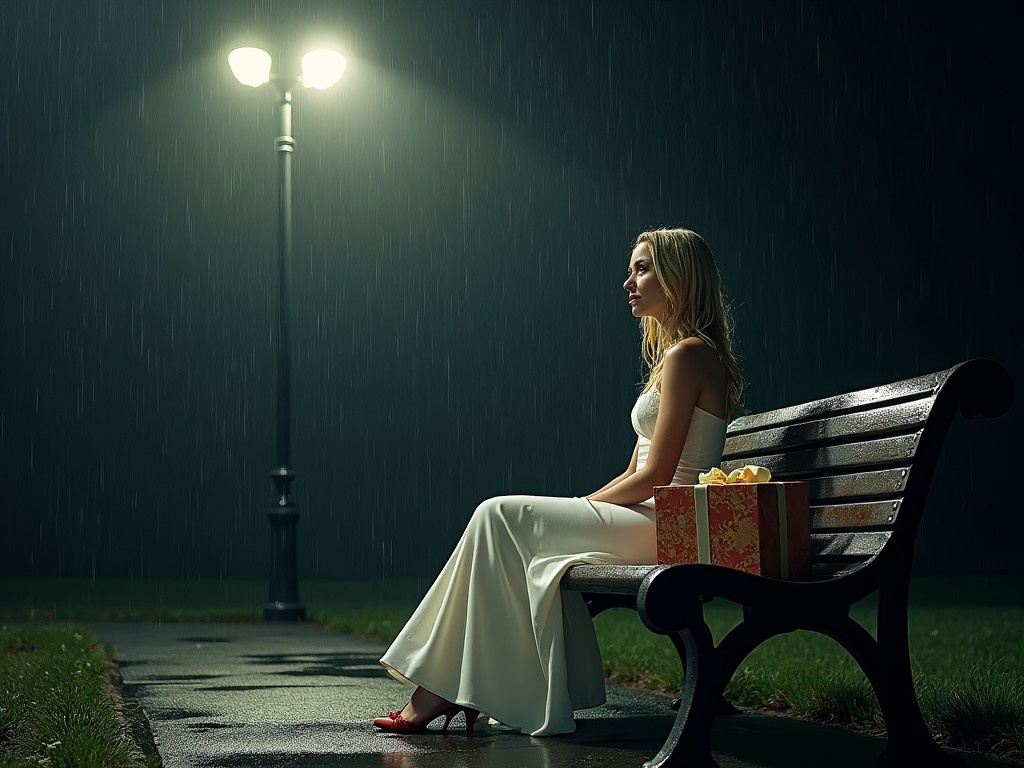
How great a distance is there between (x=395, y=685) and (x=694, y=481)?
2.16 m

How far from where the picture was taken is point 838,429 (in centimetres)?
379

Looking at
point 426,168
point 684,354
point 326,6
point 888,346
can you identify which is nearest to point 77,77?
point 326,6

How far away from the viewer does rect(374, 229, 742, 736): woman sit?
385 centimetres

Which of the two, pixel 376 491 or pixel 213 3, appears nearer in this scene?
pixel 213 3

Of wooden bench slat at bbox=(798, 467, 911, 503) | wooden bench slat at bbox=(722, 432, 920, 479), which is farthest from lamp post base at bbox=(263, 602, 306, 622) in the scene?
wooden bench slat at bbox=(798, 467, 911, 503)

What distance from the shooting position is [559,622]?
3855 mm

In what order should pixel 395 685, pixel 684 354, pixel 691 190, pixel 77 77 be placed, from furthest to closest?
pixel 691 190
pixel 77 77
pixel 395 685
pixel 684 354

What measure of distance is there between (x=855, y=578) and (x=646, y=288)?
1412 millimetres

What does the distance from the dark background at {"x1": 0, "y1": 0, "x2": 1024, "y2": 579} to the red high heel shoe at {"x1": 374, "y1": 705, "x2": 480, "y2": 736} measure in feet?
39.2

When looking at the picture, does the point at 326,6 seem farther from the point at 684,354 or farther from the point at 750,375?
the point at 684,354

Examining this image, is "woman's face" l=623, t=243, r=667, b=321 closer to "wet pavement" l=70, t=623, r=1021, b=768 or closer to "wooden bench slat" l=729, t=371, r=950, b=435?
"wooden bench slat" l=729, t=371, r=950, b=435

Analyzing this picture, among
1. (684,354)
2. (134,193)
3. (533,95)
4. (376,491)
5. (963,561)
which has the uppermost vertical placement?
(533,95)

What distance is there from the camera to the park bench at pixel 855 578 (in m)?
3.15

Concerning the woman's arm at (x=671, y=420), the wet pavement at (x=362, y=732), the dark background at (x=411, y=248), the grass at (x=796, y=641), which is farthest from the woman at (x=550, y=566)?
the dark background at (x=411, y=248)
